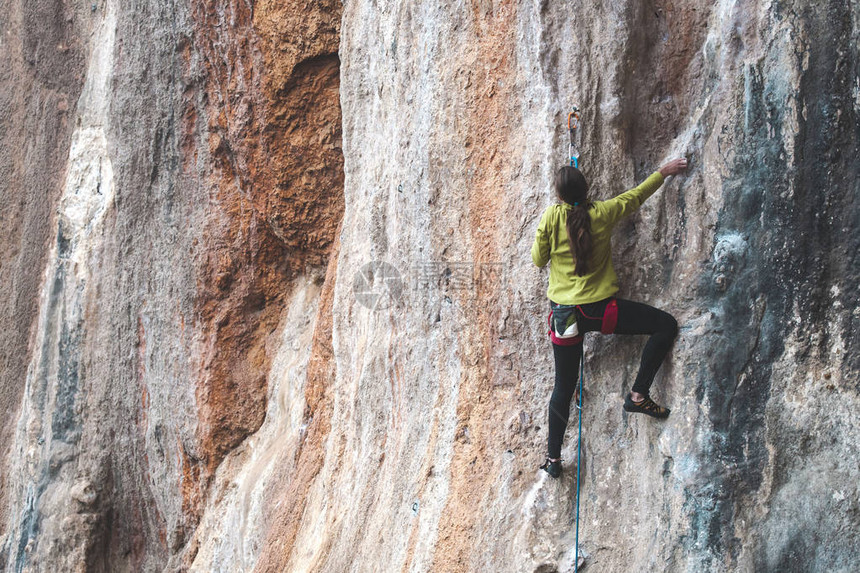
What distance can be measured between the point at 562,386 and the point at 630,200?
1118 mm

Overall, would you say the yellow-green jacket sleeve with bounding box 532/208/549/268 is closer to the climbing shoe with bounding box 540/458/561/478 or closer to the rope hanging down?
the rope hanging down

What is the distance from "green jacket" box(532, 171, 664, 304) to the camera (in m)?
4.28

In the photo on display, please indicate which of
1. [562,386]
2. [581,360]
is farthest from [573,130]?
[562,386]

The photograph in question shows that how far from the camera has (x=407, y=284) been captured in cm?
583

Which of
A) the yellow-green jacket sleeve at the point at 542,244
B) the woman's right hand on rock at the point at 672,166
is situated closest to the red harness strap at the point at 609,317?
the yellow-green jacket sleeve at the point at 542,244

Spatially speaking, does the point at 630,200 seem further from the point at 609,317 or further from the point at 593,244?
the point at 609,317

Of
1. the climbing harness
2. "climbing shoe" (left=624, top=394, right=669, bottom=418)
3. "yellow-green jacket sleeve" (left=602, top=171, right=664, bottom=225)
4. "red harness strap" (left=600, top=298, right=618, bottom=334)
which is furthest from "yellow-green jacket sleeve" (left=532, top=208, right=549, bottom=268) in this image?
"climbing shoe" (left=624, top=394, right=669, bottom=418)

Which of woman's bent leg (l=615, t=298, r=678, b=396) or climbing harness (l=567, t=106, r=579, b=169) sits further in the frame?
climbing harness (l=567, t=106, r=579, b=169)

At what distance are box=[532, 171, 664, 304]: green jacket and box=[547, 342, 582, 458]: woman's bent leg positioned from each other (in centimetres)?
30

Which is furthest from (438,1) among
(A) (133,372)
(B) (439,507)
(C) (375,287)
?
(A) (133,372)

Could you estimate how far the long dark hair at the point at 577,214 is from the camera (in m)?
4.21

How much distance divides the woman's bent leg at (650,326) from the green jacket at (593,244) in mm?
143

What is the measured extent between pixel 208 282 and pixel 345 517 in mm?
3028

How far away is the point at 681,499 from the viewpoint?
4.34 m
